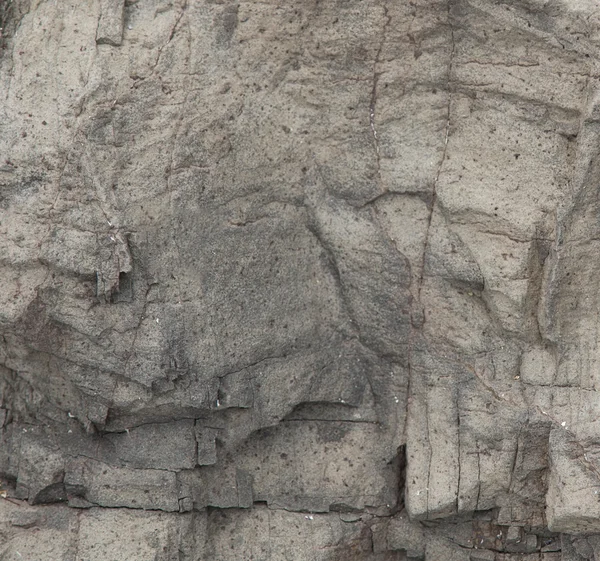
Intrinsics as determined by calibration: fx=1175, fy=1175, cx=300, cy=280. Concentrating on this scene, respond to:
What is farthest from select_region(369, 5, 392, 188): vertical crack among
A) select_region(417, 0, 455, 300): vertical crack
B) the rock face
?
select_region(417, 0, 455, 300): vertical crack

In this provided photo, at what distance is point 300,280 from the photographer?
186 inches

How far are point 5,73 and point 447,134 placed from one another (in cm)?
172

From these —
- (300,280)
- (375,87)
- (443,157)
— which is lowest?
(300,280)

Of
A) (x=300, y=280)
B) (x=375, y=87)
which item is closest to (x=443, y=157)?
(x=375, y=87)

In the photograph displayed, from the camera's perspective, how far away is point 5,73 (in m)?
4.52

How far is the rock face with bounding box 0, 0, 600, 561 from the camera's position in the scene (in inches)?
173

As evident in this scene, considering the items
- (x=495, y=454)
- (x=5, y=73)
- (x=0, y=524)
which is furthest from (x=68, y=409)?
(x=495, y=454)

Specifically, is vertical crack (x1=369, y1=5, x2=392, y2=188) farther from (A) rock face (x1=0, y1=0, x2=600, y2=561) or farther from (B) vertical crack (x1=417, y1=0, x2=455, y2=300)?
(B) vertical crack (x1=417, y1=0, x2=455, y2=300)

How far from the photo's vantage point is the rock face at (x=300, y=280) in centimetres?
440

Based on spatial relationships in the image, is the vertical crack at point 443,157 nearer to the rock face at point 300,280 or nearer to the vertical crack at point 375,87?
the rock face at point 300,280

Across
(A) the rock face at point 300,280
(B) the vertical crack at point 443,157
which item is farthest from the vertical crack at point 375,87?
(B) the vertical crack at point 443,157

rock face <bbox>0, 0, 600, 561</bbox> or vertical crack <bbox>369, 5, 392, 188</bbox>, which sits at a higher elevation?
vertical crack <bbox>369, 5, 392, 188</bbox>

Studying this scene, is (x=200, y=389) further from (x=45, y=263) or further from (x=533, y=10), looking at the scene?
(x=533, y=10)

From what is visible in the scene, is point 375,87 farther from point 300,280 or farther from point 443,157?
point 300,280
